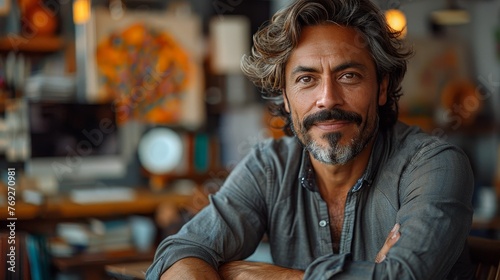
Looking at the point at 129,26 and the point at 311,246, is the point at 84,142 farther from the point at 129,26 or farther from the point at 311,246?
the point at 311,246

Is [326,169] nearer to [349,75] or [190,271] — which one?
[349,75]

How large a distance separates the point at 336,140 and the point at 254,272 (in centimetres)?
42

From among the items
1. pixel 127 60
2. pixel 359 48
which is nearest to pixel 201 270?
pixel 359 48

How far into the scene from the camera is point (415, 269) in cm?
165

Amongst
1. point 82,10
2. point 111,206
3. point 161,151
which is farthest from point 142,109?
point 111,206

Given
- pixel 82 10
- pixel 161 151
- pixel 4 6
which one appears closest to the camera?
pixel 4 6

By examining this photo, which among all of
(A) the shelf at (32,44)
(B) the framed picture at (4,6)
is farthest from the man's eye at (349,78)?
(A) the shelf at (32,44)

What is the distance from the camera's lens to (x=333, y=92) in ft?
6.59

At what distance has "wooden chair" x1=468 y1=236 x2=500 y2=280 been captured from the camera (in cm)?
203

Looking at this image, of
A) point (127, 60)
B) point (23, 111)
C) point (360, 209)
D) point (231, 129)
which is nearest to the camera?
point (360, 209)

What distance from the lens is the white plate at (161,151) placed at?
215 inches

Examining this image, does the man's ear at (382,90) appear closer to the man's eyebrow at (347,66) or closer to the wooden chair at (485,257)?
the man's eyebrow at (347,66)

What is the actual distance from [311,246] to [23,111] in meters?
3.02

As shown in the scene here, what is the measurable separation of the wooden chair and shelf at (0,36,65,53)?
374cm
